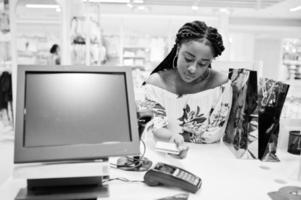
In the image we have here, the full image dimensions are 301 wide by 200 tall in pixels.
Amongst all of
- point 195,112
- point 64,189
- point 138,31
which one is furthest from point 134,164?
point 138,31

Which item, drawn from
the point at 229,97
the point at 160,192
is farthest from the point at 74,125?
the point at 229,97

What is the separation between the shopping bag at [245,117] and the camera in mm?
1296

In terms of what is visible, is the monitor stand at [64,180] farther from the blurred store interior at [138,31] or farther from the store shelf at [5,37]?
the store shelf at [5,37]

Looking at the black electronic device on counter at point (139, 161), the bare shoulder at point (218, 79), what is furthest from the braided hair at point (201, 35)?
the black electronic device on counter at point (139, 161)

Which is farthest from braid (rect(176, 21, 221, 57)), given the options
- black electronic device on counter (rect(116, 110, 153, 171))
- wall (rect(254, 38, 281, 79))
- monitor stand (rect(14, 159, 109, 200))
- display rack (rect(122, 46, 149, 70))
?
wall (rect(254, 38, 281, 79))

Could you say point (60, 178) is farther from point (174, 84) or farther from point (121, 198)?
point (174, 84)

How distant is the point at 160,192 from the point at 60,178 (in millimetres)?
341

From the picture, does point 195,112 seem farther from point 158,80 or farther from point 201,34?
point 201,34

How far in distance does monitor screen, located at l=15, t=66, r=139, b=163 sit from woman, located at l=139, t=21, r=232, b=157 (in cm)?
45

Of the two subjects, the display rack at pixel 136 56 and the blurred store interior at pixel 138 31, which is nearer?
the blurred store interior at pixel 138 31

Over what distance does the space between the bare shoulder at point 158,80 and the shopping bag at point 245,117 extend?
389 mm

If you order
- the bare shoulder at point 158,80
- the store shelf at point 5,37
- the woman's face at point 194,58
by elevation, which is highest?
the store shelf at point 5,37

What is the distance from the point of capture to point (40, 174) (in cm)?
91

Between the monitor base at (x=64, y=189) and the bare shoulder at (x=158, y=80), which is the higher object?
the bare shoulder at (x=158, y=80)
